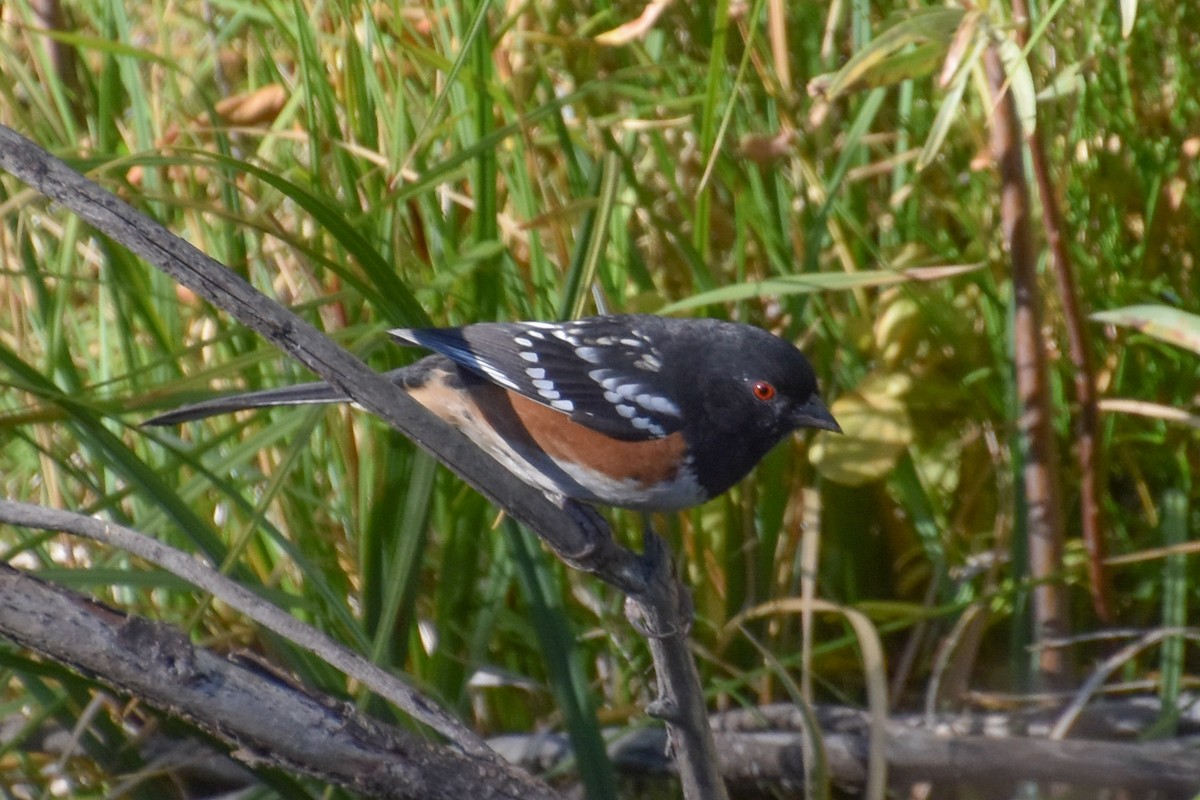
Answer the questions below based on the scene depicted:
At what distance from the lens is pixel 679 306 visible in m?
2.15

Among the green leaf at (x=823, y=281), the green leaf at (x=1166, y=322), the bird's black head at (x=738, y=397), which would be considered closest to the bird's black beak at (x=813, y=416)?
the bird's black head at (x=738, y=397)

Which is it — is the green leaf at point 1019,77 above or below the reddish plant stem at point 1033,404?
above

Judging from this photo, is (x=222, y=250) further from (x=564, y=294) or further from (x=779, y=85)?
(x=779, y=85)

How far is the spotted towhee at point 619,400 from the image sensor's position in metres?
2.13

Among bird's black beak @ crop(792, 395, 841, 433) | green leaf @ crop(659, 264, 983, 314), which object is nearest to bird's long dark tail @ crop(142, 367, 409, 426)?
green leaf @ crop(659, 264, 983, 314)

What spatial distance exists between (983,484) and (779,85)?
3.07 ft

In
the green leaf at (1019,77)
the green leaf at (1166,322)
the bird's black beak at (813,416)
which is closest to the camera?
the green leaf at (1166,322)

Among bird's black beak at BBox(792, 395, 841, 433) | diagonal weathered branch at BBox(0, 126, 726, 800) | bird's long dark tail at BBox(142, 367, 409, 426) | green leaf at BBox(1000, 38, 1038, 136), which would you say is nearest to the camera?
diagonal weathered branch at BBox(0, 126, 726, 800)

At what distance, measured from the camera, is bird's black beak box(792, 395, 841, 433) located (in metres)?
2.14

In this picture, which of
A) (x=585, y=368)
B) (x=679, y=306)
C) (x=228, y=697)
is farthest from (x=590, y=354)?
(x=228, y=697)

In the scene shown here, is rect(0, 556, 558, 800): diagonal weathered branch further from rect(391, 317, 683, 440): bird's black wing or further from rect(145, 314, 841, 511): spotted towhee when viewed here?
rect(391, 317, 683, 440): bird's black wing

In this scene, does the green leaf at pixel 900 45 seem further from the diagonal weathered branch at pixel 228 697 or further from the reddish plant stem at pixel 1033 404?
the diagonal weathered branch at pixel 228 697

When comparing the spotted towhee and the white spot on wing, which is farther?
the white spot on wing

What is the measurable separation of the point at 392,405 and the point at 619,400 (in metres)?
0.91
